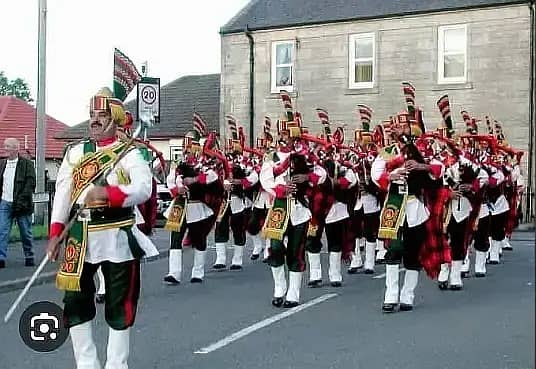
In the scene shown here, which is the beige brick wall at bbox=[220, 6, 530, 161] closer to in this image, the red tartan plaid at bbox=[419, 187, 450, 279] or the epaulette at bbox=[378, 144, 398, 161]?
the red tartan plaid at bbox=[419, 187, 450, 279]

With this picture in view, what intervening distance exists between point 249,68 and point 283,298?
18503 millimetres

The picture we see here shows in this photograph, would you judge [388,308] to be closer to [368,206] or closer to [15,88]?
[368,206]

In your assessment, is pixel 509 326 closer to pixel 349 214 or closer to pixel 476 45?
pixel 349 214

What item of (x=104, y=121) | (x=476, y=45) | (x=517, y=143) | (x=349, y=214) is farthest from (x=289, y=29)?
(x=104, y=121)

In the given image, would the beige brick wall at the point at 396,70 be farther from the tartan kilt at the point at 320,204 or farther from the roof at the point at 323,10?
the tartan kilt at the point at 320,204

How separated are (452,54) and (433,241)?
15.9 m

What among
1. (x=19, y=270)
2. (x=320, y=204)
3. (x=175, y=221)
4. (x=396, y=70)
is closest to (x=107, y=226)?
(x=320, y=204)

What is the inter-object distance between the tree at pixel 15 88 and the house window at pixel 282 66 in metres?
75.4

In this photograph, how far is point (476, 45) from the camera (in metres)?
23.8

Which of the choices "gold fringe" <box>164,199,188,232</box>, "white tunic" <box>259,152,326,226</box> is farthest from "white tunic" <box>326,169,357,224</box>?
"white tunic" <box>259,152,326,226</box>

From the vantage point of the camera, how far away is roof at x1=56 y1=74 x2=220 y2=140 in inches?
1388

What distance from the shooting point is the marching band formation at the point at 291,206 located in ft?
18.7

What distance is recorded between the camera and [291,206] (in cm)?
938

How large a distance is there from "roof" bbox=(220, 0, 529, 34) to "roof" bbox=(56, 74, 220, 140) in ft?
21.7
